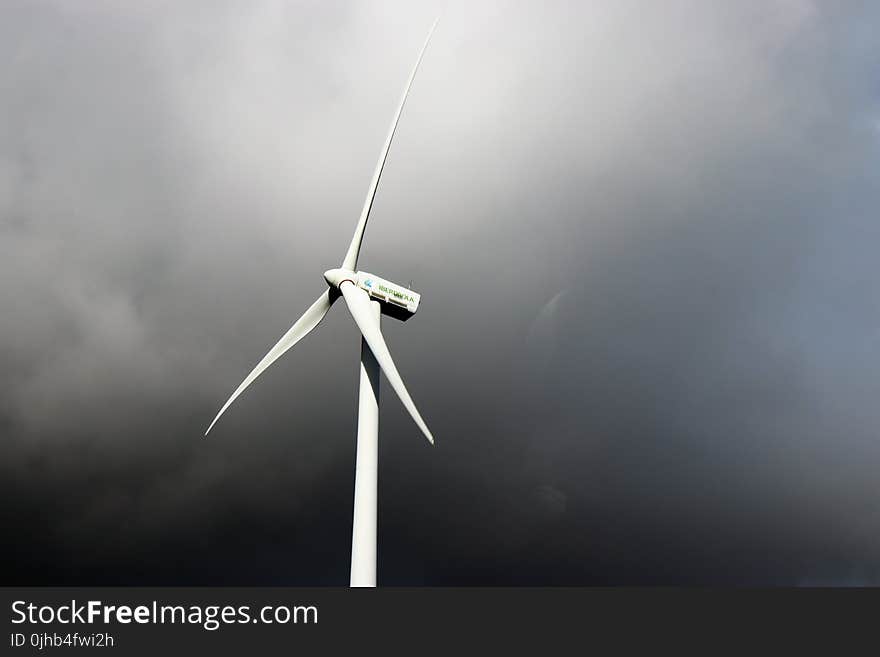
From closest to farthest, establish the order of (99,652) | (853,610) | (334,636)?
(99,652) → (334,636) → (853,610)

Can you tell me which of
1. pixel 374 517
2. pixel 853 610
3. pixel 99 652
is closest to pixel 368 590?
pixel 374 517

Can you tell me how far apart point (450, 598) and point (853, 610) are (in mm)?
25346

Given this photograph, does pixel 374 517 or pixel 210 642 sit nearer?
pixel 210 642

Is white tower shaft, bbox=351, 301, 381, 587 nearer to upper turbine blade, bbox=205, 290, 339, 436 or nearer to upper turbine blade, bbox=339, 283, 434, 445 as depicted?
upper turbine blade, bbox=339, 283, 434, 445

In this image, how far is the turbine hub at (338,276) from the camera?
4972cm

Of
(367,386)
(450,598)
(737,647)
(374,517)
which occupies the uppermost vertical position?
(367,386)

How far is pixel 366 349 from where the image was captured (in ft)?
162

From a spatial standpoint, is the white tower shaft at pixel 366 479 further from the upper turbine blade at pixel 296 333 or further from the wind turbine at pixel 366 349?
the upper turbine blade at pixel 296 333

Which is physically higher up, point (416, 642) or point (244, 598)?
point (244, 598)

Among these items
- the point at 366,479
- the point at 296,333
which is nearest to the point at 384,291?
the point at 296,333

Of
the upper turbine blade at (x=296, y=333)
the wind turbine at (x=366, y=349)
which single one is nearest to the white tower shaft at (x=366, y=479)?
the wind turbine at (x=366, y=349)

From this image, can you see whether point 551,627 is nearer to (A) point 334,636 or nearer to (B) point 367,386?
(A) point 334,636

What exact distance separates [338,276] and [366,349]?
5051mm

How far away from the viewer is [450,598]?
4084 cm
